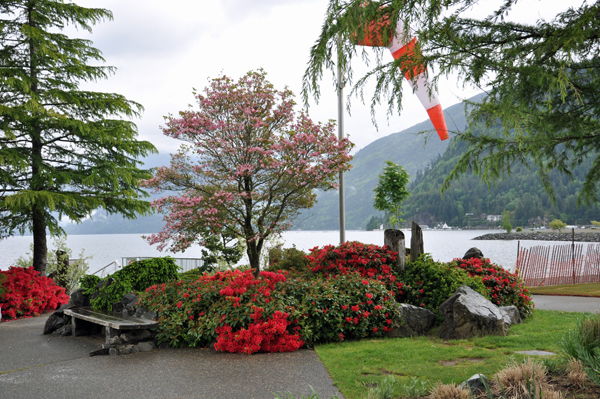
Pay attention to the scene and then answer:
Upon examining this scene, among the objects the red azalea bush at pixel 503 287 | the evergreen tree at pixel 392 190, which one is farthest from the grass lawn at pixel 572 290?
the red azalea bush at pixel 503 287

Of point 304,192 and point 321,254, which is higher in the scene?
point 304,192

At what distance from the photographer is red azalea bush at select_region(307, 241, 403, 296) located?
26.9ft

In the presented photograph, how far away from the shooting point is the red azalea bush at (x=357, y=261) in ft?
26.9

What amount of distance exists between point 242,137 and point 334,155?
8.14 ft

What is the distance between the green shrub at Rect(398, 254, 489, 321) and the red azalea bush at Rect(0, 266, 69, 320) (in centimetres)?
902

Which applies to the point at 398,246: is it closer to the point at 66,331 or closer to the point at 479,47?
the point at 479,47

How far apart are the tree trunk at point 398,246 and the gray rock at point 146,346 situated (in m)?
4.76

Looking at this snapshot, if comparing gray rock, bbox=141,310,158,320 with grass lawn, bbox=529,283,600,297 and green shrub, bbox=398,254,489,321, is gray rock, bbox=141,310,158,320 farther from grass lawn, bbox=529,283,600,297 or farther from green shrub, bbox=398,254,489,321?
grass lawn, bbox=529,283,600,297

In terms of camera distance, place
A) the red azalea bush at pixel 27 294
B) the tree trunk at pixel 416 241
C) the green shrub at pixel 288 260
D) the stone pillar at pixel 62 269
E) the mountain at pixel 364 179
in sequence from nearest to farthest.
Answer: the tree trunk at pixel 416 241 → the red azalea bush at pixel 27 294 → the green shrub at pixel 288 260 → the stone pillar at pixel 62 269 → the mountain at pixel 364 179

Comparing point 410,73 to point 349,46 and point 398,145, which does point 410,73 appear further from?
point 398,145

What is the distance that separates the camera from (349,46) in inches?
157

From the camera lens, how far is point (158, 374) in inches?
197

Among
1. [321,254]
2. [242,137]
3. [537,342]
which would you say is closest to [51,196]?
[242,137]

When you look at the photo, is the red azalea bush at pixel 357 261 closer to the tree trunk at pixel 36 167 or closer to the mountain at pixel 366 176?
the mountain at pixel 366 176
